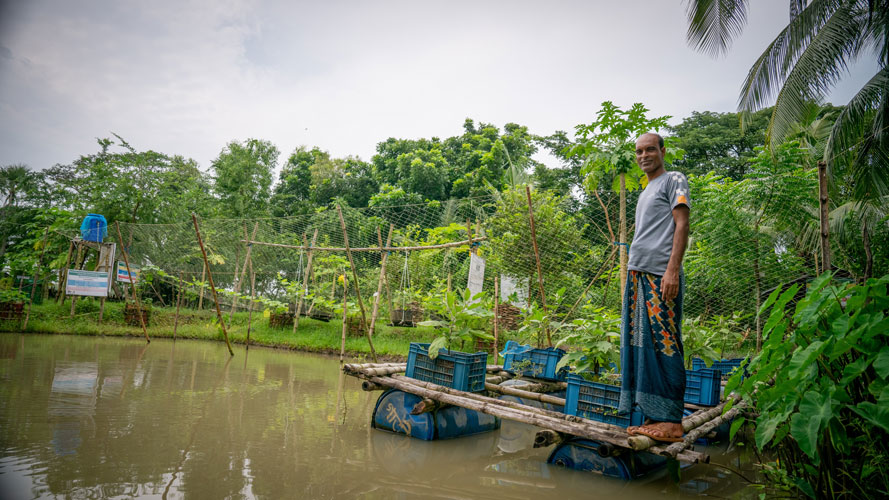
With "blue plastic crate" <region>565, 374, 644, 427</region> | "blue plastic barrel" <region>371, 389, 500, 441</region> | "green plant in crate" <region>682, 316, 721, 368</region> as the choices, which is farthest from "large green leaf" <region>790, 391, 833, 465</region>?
"blue plastic barrel" <region>371, 389, 500, 441</region>

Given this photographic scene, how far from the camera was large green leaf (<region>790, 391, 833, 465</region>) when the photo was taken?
1634 mm

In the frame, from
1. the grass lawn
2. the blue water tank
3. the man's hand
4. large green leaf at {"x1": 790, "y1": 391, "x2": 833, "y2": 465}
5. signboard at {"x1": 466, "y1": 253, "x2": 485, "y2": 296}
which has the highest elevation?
the blue water tank

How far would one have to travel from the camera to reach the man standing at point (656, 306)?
2537 millimetres

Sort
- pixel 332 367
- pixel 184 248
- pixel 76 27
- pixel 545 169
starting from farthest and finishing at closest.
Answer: pixel 545 169, pixel 184 248, pixel 332 367, pixel 76 27

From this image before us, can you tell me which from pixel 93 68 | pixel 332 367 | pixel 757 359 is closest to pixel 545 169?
pixel 332 367

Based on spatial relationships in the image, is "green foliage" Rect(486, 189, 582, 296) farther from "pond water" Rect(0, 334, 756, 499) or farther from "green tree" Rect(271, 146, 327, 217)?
"green tree" Rect(271, 146, 327, 217)

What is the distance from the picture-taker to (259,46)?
280 inches

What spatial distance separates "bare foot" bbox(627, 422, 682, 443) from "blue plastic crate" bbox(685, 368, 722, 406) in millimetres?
1365

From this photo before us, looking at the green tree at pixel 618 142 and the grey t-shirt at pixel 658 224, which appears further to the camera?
the green tree at pixel 618 142

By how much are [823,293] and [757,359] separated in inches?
14.9

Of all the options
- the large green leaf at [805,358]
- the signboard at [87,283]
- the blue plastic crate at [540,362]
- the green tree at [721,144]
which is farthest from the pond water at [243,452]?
the green tree at [721,144]

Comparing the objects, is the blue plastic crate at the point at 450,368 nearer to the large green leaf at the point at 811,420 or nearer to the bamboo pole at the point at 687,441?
the bamboo pole at the point at 687,441

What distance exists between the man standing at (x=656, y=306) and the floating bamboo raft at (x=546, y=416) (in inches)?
4.2

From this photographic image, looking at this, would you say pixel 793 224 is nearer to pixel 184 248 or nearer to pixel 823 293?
pixel 823 293
